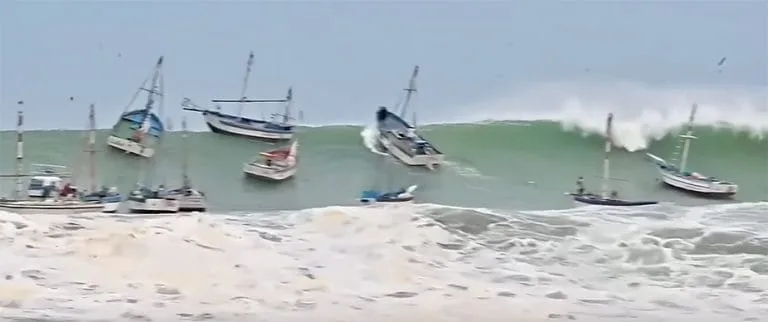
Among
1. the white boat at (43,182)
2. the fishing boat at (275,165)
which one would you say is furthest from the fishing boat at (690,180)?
the white boat at (43,182)

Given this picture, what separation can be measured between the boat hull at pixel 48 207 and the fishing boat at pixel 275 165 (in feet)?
7.59

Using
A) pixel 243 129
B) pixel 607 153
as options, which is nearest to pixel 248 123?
pixel 243 129

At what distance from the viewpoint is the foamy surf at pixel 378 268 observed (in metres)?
3.38

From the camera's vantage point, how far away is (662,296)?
12.7ft

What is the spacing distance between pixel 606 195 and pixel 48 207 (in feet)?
14.9

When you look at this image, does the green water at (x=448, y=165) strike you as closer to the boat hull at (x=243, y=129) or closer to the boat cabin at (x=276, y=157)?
the boat hull at (x=243, y=129)

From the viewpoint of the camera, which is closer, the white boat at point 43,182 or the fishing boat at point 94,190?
the white boat at point 43,182

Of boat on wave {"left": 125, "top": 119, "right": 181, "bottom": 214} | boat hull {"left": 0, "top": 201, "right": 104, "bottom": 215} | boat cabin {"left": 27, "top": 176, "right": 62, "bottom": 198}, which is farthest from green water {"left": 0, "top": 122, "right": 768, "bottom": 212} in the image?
boat hull {"left": 0, "top": 201, "right": 104, "bottom": 215}

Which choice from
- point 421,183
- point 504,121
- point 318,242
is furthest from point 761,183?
point 318,242

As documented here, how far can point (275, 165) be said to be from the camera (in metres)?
9.03

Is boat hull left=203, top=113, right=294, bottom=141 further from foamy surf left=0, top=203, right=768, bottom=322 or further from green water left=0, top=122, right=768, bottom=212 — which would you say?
foamy surf left=0, top=203, right=768, bottom=322

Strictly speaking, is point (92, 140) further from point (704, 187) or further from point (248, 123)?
point (704, 187)

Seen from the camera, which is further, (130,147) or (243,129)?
(243,129)

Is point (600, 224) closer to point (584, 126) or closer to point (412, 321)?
point (412, 321)
